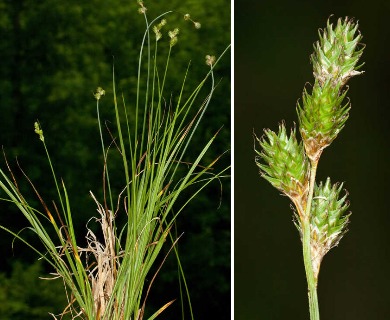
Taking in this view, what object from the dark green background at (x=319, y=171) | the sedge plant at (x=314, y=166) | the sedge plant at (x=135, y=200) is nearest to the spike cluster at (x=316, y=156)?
the sedge plant at (x=314, y=166)

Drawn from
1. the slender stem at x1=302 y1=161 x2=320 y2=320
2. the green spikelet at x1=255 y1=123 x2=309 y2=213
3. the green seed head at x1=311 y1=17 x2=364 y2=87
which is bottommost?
the slender stem at x1=302 y1=161 x2=320 y2=320

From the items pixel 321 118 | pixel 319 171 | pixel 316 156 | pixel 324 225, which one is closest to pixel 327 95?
pixel 321 118

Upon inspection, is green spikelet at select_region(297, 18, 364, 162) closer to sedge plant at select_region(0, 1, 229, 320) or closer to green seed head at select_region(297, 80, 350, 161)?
green seed head at select_region(297, 80, 350, 161)

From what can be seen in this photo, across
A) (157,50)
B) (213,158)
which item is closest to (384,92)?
(213,158)

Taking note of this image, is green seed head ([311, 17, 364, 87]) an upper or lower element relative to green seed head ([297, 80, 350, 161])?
upper

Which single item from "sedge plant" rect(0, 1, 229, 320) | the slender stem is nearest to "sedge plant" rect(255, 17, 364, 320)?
the slender stem

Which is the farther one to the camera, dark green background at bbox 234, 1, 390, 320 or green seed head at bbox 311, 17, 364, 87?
dark green background at bbox 234, 1, 390, 320
